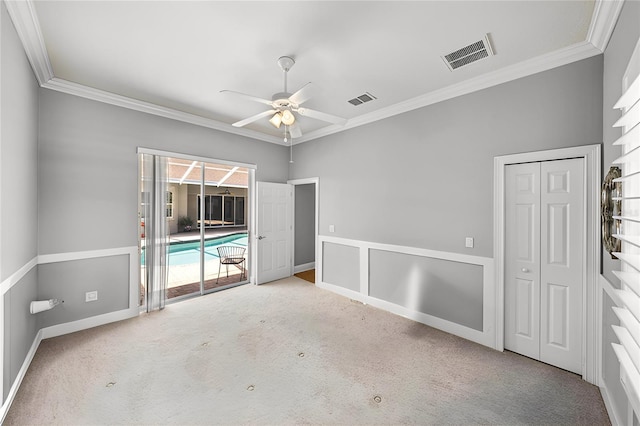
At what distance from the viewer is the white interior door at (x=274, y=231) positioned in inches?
195

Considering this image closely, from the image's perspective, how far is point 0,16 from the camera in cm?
171

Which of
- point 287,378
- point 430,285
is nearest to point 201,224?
point 287,378

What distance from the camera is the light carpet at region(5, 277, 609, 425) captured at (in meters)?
1.91

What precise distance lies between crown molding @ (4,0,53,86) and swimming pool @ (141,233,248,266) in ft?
7.59

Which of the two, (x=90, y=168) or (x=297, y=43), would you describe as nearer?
(x=297, y=43)

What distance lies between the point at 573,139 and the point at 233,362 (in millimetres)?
3730

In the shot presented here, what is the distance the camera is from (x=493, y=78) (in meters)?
2.77

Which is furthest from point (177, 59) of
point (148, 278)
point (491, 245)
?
point (491, 245)

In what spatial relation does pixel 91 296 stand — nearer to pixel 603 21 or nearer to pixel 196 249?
pixel 196 249

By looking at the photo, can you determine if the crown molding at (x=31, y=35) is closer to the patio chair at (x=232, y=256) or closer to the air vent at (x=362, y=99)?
the air vent at (x=362, y=99)

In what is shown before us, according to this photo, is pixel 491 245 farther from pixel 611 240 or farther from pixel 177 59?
pixel 177 59

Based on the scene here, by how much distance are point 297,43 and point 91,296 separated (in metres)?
3.72

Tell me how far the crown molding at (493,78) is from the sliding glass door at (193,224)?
2571 millimetres

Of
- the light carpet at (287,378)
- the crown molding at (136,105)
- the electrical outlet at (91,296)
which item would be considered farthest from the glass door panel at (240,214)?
the electrical outlet at (91,296)
